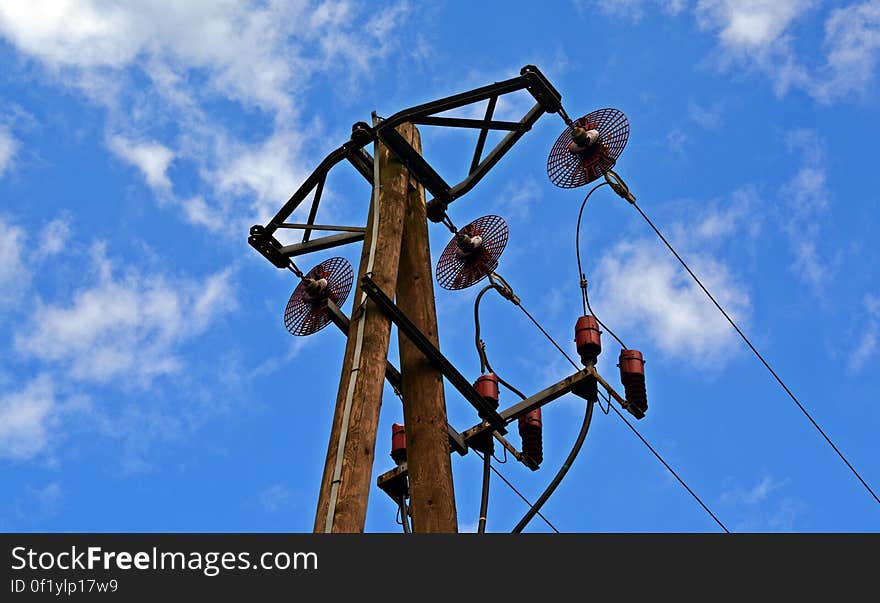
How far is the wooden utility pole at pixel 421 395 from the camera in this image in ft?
30.0

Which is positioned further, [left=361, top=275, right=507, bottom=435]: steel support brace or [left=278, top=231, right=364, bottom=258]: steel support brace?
[left=278, top=231, right=364, bottom=258]: steel support brace

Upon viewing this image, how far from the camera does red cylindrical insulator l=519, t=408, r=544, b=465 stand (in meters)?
11.7

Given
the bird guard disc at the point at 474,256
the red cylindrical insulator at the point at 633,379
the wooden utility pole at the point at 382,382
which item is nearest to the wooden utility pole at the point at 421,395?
the wooden utility pole at the point at 382,382

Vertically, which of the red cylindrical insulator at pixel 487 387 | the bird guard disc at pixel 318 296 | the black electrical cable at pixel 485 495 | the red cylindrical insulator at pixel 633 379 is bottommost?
the black electrical cable at pixel 485 495

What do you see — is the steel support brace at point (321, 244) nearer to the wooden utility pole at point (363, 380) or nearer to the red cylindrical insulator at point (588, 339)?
the wooden utility pole at point (363, 380)

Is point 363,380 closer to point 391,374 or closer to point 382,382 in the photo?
point 382,382

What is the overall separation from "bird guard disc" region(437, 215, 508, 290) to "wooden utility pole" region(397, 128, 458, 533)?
1031 mm

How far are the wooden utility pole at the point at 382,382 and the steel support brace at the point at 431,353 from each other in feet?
0.25

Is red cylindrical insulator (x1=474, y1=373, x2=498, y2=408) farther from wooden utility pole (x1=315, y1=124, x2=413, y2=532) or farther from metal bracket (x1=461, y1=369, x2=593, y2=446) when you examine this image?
wooden utility pole (x1=315, y1=124, x2=413, y2=532)

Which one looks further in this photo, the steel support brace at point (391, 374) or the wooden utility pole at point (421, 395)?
the steel support brace at point (391, 374)

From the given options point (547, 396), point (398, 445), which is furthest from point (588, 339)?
point (398, 445)

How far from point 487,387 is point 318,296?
5.73ft

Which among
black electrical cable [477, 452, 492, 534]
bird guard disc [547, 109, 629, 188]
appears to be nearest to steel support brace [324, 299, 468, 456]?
black electrical cable [477, 452, 492, 534]
